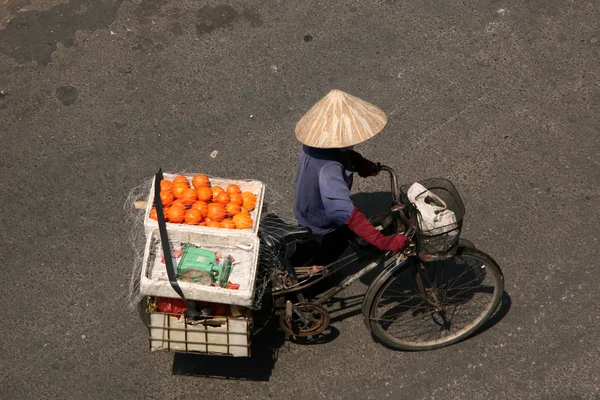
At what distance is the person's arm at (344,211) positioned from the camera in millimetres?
4027

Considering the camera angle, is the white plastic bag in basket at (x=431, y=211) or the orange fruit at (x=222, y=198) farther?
the orange fruit at (x=222, y=198)

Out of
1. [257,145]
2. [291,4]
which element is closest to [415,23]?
[291,4]

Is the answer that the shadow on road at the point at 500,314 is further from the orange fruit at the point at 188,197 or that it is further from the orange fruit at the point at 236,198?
the orange fruit at the point at 188,197

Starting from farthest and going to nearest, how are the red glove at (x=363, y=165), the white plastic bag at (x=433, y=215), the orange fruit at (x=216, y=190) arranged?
the red glove at (x=363, y=165)
the orange fruit at (x=216, y=190)
the white plastic bag at (x=433, y=215)

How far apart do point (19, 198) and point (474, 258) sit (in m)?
3.76

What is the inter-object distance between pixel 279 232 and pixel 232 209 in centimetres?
40

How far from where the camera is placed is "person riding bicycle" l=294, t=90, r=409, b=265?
4035 mm

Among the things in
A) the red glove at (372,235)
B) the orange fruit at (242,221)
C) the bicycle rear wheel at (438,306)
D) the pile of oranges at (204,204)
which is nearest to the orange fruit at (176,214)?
the pile of oranges at (204,204)

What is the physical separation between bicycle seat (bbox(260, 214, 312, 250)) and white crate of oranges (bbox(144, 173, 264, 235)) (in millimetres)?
228

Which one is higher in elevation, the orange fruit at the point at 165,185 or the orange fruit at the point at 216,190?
the orange fruit at the point at 165,185

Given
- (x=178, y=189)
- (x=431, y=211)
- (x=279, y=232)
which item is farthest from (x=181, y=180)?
(x=431, y=211)

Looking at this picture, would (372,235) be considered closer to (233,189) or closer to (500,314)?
(233,189)

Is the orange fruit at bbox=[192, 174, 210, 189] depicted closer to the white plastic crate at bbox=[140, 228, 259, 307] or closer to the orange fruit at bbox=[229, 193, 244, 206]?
the orange fruit at bbox=[229, 193, 244, 206]

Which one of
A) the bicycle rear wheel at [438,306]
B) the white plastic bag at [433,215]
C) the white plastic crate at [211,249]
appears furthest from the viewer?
the bicycle rear wheel at [438,306]
